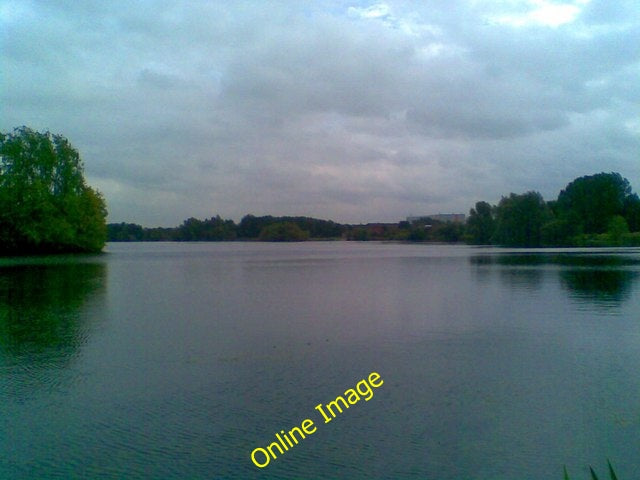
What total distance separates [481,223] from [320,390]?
104026 mm

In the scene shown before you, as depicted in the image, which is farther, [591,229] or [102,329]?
[591,229]

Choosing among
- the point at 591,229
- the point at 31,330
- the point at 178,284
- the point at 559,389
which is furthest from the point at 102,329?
the point at 591,229

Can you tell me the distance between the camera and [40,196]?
52281mm

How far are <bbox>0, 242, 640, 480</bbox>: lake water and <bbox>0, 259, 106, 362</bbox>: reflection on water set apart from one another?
0.09m

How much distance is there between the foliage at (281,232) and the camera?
477ft

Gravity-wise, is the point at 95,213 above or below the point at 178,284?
above

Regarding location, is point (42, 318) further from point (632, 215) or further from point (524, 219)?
point (632, 215)

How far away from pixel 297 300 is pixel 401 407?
11.5 metres

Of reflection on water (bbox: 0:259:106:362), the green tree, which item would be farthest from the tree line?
reflection on water (bbox: 0:259:106:362)

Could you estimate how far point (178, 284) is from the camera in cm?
2511

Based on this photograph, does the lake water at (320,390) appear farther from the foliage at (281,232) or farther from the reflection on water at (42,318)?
the foliage at (281,232)

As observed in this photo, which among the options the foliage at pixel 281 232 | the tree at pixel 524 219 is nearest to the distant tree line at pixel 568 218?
the tree at pixel 524 219

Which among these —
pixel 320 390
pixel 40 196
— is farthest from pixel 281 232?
pixel 320 390

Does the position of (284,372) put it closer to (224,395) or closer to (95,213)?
(224,395)
